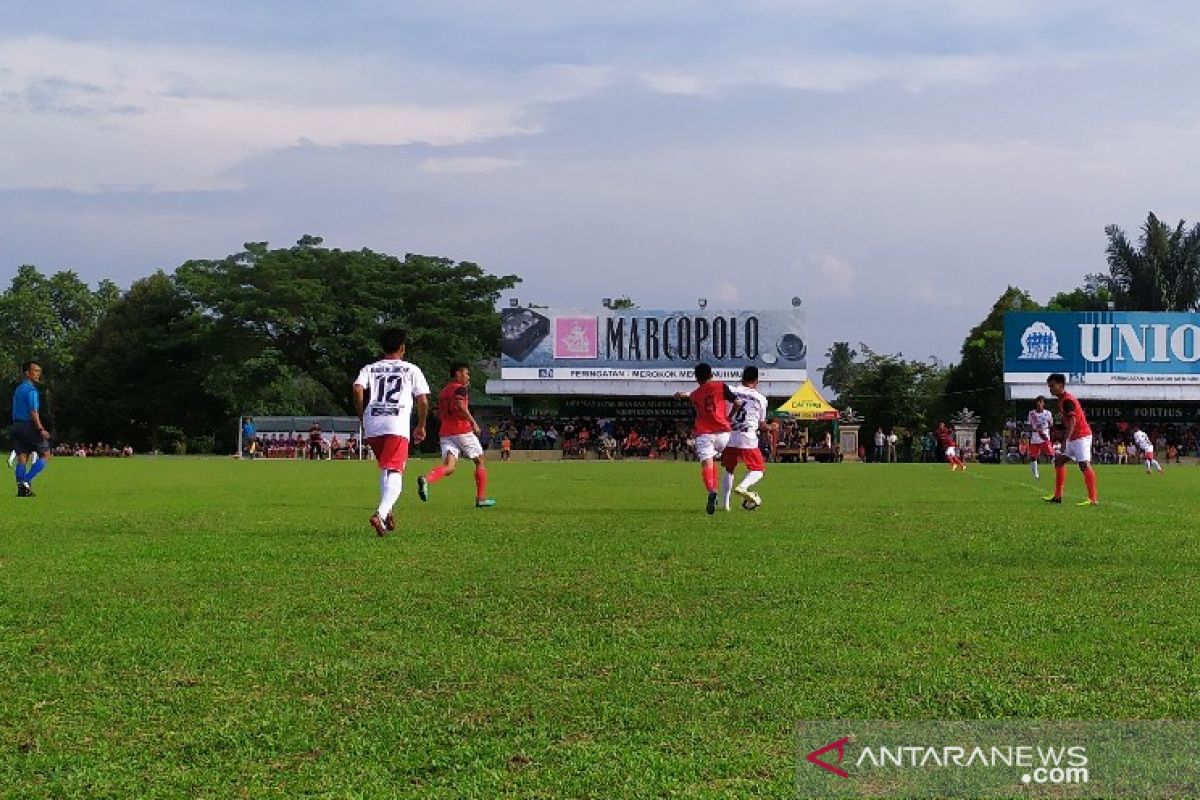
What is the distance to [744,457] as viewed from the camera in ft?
55.5

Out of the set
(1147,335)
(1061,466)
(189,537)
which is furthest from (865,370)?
(189,537)

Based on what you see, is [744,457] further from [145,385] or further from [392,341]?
[145,385]

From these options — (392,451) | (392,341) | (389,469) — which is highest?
(392,341)

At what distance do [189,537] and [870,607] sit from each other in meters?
6.77

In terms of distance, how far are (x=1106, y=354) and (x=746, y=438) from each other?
2079 inches

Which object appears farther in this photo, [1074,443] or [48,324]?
[48,324]

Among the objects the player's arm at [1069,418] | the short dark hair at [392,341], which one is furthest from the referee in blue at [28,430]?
the player's arm at [1069,418]

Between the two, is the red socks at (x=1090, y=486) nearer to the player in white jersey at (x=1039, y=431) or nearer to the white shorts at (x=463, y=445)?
the white shorts at (x=463, y=445)

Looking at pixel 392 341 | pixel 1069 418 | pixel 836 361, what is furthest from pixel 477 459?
pixel 836 361

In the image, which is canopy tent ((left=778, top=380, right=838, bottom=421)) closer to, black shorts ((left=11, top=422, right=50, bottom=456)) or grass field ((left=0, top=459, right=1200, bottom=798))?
black shorts ((left=11, top=422, right=50, bottom=456))

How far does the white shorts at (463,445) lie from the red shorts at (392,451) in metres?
4.44

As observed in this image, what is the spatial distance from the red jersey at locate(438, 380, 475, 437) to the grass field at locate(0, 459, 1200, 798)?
17.9 feet

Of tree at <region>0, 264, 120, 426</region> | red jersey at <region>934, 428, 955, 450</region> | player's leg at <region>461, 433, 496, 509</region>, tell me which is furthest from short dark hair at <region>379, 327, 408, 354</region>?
tree at <region>0, 264, 120, 426</region>

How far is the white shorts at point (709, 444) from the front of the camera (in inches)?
646
